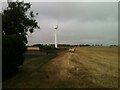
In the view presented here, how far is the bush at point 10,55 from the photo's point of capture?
20569 millimetres

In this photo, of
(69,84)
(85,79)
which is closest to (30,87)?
(69,84)

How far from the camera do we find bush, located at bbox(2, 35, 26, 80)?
20569 mm

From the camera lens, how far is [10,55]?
71.9 ft

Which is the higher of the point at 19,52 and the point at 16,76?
the point at 19,52

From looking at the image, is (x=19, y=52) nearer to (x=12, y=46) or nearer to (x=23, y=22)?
(x=12, y=46)

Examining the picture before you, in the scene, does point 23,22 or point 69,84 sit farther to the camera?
point 23,22

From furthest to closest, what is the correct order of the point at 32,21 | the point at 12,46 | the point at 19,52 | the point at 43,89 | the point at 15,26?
the point at 32,21 → the point at 15,26 → the point at 19,52 → the point at 12,46 → the point at 43,89

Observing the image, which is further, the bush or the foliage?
the foliage

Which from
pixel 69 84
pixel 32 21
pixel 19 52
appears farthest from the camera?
pixel 32 21

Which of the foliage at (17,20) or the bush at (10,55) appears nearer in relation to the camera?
the bush at (10,55)

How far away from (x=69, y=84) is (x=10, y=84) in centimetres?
331

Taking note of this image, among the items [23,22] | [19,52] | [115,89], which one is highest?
[23,22]

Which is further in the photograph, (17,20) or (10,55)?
(17,20)

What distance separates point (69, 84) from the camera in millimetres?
18234
